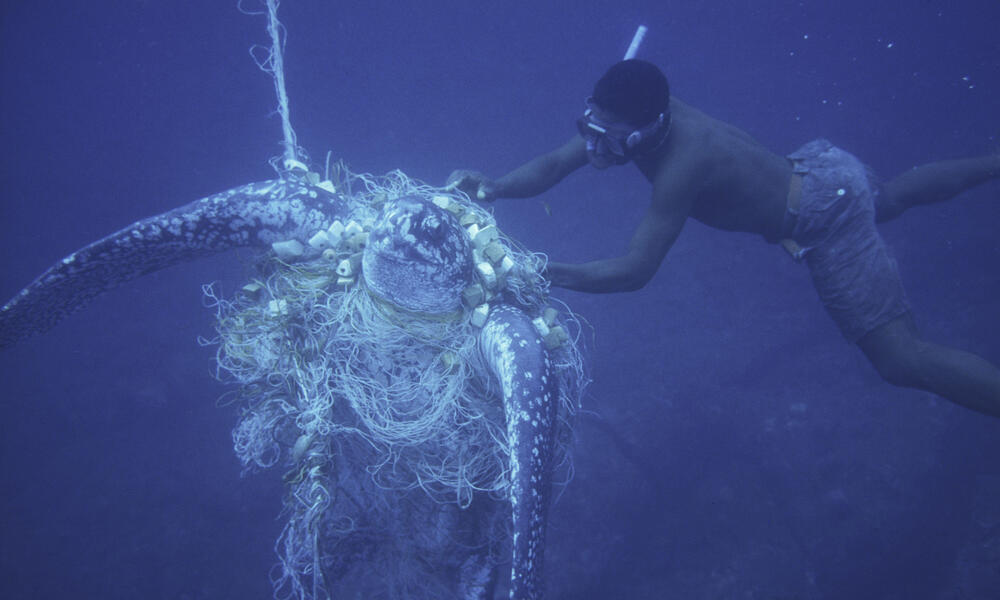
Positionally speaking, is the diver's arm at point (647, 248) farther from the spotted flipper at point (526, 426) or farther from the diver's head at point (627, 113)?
the spotted flipper at point (526, 426)

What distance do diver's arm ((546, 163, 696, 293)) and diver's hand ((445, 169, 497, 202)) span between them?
2.48 ft

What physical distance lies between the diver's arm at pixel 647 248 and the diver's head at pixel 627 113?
1.09 ft

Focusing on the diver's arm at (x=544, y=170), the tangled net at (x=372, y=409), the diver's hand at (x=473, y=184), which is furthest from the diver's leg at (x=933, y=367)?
the diver's hand at (x=473, y=184)

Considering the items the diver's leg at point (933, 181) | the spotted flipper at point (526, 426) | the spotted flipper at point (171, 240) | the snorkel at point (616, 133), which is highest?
the spotted flipper at point (171, 240)

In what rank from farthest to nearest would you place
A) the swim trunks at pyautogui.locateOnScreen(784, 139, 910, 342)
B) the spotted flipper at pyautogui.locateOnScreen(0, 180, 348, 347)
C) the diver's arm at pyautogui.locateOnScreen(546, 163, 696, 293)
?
the swim trunks at pyautogui.locateOnScreen(784, 139, 910, 342) → the diver's arm at pyautogui.locateOnScreen(546, 163, 696, 293) → the spotted flipper at pyautogui.locateOnScreen(0, 180, 348, 347)

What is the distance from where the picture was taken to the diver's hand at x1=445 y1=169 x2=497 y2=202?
9.89ft

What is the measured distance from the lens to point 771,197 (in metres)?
3.36

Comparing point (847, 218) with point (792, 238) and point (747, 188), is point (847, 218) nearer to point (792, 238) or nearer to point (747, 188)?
point (792, 238)

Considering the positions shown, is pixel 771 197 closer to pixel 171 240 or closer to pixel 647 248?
pixel 647 248

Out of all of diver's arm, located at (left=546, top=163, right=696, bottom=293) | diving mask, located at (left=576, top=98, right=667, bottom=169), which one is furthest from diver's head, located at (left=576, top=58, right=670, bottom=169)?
diver's arm, located at (left=546, top=163, right=696, bottom=293)

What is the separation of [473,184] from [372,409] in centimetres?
156

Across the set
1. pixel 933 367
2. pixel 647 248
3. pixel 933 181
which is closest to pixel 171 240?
pixel 647 248

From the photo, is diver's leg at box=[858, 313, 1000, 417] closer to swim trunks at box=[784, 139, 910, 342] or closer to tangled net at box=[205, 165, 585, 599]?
swim trunks at box=[784, 139, 910, 342]

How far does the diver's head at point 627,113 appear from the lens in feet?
8.83
